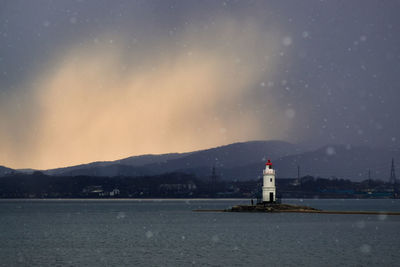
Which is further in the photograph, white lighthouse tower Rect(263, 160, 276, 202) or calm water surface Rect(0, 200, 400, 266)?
white lighthouse tower Rect(263, 160, 276, 202)

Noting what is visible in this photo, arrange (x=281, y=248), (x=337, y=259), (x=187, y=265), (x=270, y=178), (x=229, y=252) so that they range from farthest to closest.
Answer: (x=270, y=178)
(x=281, y=248)
(x=229, y=252)
(x=337, y=259)
(x=187, y=265)

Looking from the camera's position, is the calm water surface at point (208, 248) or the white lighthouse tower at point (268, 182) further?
the white lighthouse tower at point (268, 182)

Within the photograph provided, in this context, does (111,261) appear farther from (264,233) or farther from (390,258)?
(264,233)

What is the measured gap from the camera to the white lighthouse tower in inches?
4975

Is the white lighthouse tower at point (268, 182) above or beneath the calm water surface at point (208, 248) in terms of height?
above

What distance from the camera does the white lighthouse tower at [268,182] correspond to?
415ft

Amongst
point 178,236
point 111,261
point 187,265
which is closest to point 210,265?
point 187,265

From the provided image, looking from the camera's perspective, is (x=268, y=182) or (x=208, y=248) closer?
(x=208, y=248)

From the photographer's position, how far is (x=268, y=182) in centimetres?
12769

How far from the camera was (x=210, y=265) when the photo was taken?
173 feet

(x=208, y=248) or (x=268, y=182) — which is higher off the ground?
(x=268, y=182)

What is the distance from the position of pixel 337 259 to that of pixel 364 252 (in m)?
7.24

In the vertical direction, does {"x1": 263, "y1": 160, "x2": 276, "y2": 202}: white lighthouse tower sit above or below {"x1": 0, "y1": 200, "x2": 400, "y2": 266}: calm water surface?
above

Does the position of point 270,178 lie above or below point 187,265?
above
